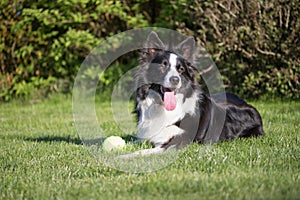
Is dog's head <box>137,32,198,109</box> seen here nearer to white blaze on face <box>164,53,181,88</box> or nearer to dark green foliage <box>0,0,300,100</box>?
white blaze on face <box>164,53,181,88</box>

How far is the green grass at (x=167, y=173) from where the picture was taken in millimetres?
3479

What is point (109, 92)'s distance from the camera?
12.1 metres

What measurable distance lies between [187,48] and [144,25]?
6272 mm

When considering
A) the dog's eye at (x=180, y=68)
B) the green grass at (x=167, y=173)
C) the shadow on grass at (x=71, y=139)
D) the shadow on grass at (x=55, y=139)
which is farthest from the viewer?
the shadow on grass at (x=55, y=139)

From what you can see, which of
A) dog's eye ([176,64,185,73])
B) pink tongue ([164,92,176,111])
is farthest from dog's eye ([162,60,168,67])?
pink tongue ([164,92,176,111])

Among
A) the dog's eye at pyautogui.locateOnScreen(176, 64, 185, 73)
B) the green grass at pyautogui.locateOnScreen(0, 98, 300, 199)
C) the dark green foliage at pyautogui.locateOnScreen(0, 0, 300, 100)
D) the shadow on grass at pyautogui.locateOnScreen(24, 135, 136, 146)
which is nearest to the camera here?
the green grass at pyautogui.locateOnScreen(0, 98, 300, 199)

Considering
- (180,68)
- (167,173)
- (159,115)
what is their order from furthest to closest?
(159,115), (180,68), (167,173)

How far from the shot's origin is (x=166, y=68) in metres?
5.29

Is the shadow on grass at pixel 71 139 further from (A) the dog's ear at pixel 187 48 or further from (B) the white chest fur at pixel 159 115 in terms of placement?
(A) the dog's ear at pixel 187 48

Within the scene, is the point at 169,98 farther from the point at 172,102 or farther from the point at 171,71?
the point at 171,71

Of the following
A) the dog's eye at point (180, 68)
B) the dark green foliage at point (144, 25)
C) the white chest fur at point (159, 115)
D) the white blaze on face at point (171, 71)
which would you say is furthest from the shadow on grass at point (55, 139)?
the dark green foliage at point (144, 25)

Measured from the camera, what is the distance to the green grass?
11.4 feet

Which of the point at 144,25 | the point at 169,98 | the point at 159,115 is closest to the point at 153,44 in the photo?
the point at 169,98

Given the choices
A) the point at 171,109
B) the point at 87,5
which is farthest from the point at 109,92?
the point at 171,109
